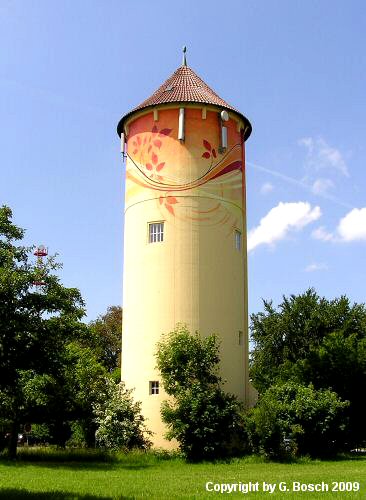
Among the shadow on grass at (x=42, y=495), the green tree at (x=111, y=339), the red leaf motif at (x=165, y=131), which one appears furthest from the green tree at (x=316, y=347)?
the shadow on grass at (x=42, y=495)

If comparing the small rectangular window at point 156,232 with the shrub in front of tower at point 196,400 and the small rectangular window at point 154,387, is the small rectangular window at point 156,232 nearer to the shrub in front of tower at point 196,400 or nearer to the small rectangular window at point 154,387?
the shrub in front of tower at point 196,400

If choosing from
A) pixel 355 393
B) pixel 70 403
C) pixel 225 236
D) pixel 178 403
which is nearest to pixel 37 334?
pixel 178 403

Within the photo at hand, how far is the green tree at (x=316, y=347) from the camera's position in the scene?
35562mm

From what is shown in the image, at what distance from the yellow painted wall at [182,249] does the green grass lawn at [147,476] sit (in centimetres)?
420

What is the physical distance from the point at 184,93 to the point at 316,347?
1736 centimetres

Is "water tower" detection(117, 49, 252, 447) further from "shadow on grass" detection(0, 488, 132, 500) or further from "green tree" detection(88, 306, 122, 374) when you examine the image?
"green tree" detection(88, 306, 122, 374)

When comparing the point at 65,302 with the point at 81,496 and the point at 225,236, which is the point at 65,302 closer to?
the point at 81,496

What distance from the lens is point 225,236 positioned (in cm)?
3316

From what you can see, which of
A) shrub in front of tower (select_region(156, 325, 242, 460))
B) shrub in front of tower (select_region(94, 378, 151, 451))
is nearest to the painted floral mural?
shrub in front of tower (select_region(156, 325, 242, 460))

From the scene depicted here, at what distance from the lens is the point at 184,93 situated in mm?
34562

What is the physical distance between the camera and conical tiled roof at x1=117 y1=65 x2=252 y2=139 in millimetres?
34062

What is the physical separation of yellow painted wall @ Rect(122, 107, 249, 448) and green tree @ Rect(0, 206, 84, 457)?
13.7 m

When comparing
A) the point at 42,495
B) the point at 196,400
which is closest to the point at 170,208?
the point at 196,400

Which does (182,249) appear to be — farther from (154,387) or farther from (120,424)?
(120,424)
